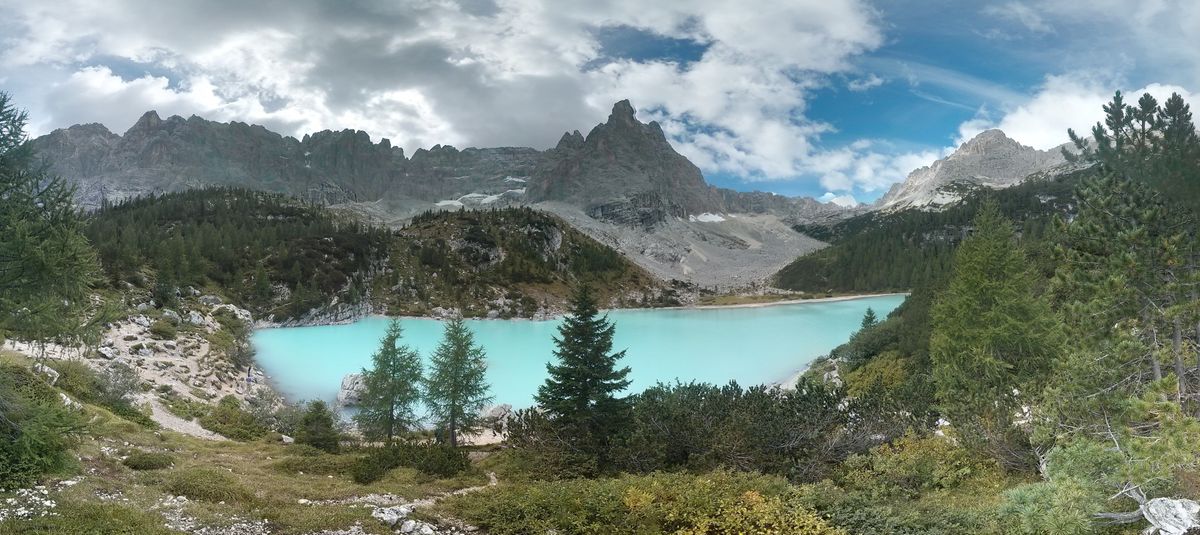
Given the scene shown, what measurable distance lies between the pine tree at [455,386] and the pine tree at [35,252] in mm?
16951

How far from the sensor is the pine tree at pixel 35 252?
→ 1162cm

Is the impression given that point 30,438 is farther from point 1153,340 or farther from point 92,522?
point 1153,340

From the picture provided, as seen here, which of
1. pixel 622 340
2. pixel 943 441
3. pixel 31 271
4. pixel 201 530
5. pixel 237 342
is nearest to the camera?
pixel 201 530

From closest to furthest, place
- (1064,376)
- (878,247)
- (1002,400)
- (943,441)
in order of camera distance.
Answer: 1. (1064,376)
2. (1002,400)
3. (943,441)
4. (878,247)

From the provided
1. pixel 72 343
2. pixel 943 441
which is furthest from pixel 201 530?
pixel 943 441

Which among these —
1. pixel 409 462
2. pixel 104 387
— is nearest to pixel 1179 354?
pixel 409 462

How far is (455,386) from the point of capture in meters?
29.2

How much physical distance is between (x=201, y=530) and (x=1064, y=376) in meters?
19.7

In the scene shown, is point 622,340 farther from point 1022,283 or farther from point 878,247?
point 878,247

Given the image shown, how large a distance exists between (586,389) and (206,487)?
38.8 ft

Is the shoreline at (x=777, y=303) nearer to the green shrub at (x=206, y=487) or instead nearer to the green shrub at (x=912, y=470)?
the green shrub at (x=912, y=470)

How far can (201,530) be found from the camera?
36.2ft

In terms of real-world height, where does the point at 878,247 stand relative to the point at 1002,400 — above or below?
above

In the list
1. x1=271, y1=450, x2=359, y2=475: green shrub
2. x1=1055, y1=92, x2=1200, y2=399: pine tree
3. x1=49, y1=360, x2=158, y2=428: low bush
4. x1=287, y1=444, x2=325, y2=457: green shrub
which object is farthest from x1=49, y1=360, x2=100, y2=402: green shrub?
x1=1055, y1=92, x2=1200, y2=399: pine tree
